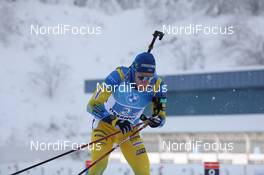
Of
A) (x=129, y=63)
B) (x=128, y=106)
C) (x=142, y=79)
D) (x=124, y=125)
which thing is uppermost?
(x=129, y=63)

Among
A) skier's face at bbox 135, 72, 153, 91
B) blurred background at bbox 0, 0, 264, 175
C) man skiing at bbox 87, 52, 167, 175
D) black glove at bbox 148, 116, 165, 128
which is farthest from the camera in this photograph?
blurred background at bbox 0, 0, 264, 175

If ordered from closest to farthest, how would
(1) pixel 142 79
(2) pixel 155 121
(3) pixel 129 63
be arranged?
(1) pixel 142 79 < (2) pixel 155 121 < (3) pixel 129 63

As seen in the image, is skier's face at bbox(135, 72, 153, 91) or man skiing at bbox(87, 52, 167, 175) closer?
skier's face at bbox(135, 72, 153, 91)

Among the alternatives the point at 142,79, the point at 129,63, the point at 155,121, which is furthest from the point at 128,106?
the point at 129,63

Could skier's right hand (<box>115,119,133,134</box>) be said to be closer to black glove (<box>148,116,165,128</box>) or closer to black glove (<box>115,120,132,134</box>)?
black glove (<box>115,120,132,134</box>)

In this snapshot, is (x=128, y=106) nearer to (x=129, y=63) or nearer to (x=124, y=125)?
(x=124, y=125)

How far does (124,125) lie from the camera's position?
6.87 m

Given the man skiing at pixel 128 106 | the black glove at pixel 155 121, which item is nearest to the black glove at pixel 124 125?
the man skiing at pixel 128 106

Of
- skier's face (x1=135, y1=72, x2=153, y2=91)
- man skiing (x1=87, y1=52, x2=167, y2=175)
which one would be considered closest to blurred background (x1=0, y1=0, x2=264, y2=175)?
man skiing (x1=87, y1=52, x2=167, y2=175)

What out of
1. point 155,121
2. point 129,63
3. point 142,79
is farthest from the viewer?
point 129,63

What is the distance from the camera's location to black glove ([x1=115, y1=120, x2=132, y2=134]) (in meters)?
6.85

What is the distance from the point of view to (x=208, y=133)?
28406mm

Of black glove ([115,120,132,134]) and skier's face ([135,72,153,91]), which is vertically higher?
skier's face ([135,72,153,91])

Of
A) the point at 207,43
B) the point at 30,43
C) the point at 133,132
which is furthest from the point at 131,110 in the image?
the point at 30,43
